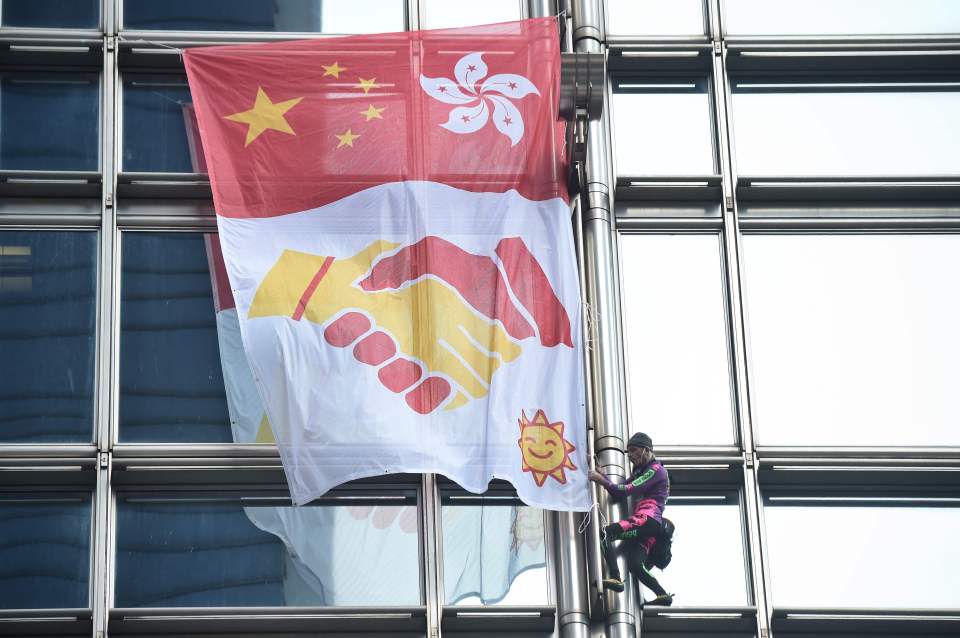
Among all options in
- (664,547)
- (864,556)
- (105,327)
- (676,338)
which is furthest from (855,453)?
(105,327)

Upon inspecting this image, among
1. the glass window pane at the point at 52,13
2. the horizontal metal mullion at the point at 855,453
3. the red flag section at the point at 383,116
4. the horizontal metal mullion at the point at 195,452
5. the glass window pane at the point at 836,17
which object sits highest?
the glass window pane at the point at 52,13

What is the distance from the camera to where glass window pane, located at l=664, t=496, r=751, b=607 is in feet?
62.0

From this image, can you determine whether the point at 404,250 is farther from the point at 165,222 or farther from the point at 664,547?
the point at 664,547

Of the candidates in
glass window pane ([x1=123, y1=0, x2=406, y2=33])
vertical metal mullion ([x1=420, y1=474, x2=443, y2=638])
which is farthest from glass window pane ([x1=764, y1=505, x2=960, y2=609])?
glass window pane ([x1=123, y1=0, x2=406, y2=33])

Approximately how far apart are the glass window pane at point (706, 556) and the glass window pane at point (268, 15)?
6.71m

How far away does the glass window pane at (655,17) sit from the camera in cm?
2164

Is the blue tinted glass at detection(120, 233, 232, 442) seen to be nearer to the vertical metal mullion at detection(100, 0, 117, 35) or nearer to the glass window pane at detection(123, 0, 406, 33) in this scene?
the vertical metal mullion at detection(100, 0, 117, 35)

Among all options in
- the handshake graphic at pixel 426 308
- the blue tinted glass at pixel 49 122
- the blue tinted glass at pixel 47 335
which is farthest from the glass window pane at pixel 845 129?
the blue tinted glass at pixel 47 335

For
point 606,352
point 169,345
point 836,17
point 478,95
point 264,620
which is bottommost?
point 264,620

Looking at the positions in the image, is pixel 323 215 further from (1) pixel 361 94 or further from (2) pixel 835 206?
(2) pixel 835 206

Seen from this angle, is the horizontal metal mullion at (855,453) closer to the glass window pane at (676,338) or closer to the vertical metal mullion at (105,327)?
the glass window pane at (676,338)

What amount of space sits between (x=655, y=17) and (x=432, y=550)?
7.00 metres

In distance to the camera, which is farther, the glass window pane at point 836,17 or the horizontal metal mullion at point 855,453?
the glass window pane at point 836,17

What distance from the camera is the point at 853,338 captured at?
20.3m
